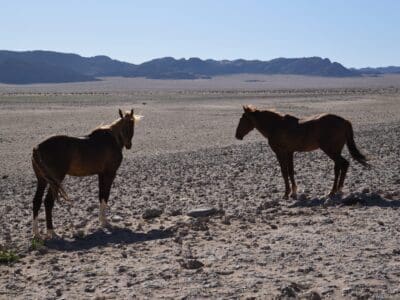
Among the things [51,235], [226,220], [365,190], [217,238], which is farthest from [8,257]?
[365,190]

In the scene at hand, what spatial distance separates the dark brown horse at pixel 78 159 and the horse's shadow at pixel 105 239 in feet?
1.44

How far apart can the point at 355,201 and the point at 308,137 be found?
1952 mm

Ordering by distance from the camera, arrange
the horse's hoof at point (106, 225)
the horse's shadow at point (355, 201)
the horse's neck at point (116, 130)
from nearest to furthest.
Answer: the horse's hoof at point (106, 225)
the horse's shadow at point (355, 201)
the horse's neck at point (116, 130)

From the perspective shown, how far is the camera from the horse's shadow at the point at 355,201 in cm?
1000

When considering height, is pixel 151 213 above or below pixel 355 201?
below

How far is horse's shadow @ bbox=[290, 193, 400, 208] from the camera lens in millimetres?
10003

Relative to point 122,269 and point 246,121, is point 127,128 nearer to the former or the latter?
point 246,121

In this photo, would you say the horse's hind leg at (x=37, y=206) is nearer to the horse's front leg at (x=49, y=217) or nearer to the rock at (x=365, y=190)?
the horse's front leg at (x=49, y=217)

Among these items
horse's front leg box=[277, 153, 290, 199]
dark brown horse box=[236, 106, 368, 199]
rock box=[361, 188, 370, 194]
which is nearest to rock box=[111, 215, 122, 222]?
dark brown horse box=[236, 106, 368, 199]

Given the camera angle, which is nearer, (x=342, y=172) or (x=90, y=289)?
(x=90, y=289)


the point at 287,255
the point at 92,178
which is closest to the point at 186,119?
the point at 92,178

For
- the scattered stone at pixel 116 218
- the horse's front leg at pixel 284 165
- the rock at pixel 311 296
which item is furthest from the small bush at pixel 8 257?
the horse's front leg at pixel 284 165

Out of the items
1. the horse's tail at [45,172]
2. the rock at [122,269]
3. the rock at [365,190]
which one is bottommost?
the rock at [122,269]

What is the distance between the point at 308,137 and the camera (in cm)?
1170
